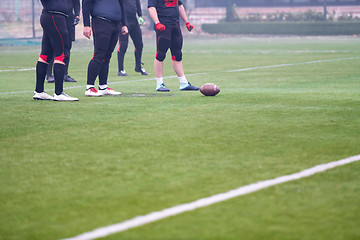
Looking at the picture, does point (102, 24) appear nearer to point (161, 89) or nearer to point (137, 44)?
point (161, 89)

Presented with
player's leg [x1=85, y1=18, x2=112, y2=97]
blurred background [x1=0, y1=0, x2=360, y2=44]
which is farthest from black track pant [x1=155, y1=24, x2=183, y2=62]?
blurred background [x1=0, y1=0, x2=360, y2=44]

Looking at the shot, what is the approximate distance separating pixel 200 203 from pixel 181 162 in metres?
1.09

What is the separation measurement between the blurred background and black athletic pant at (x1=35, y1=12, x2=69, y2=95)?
25.4 metres

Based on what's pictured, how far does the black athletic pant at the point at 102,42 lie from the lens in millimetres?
9164

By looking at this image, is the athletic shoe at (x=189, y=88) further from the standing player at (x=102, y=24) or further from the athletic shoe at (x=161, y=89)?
the standing player at (x=102, y=24)

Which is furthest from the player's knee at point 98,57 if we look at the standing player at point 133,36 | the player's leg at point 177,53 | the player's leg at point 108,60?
the standing player at point 133,36

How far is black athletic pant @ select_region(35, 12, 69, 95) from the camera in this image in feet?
28.6

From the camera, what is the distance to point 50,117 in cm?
740

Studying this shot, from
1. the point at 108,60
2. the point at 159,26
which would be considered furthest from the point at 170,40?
the point at 108,60

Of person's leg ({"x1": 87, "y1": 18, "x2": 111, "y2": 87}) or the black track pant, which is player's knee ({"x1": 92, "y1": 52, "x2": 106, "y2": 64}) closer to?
person's leg ({"x1": 87, "y1": 18, "x2": 111, "y2": 87})

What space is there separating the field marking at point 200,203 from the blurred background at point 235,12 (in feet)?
100

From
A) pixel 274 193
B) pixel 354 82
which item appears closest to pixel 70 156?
pixel 274 193

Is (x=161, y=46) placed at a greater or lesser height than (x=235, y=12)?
greater

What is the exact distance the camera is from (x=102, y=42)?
9.23 meters
